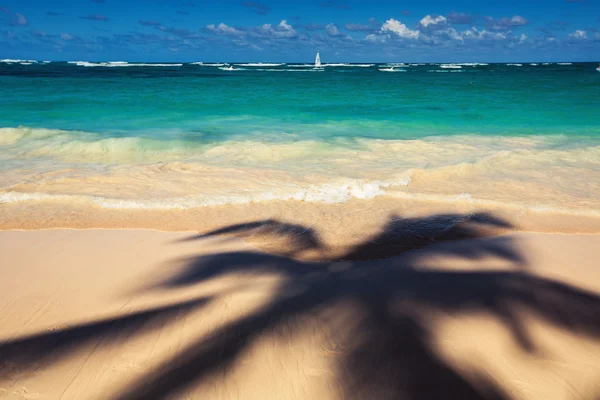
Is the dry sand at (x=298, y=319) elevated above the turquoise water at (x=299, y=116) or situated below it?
above

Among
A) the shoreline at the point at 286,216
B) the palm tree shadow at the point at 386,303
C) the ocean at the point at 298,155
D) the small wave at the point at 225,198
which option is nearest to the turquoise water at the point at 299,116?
the ocean at the point at 298,155

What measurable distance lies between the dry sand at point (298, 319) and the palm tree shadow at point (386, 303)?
1cm

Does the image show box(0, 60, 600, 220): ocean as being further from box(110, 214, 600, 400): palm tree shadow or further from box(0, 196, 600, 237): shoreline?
box(110, 214, 600, 400): palm tree shadow

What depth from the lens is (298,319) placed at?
3.07m

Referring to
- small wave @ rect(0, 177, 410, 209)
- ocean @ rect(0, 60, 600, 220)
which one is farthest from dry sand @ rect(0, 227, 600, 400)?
ocean @ rect(0, 60, 600, 220)

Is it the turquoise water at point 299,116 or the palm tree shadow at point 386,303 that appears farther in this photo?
the turquoise water at point 299,116

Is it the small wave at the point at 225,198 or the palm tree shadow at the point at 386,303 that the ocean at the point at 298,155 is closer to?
the small wave at the point at 225,198

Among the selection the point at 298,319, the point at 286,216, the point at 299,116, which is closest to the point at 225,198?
the point at 286,216

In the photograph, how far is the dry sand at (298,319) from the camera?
2484mm

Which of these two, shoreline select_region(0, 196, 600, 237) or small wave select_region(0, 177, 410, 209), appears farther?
small wave select_region(0, 177, 410, 209)

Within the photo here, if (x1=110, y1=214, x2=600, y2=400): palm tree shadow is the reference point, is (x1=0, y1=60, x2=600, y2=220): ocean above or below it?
below

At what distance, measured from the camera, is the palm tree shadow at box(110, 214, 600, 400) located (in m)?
2.49

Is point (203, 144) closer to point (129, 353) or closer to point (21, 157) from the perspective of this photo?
point (21, 157)

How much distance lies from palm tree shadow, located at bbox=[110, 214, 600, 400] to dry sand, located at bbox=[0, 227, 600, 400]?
1 cm
